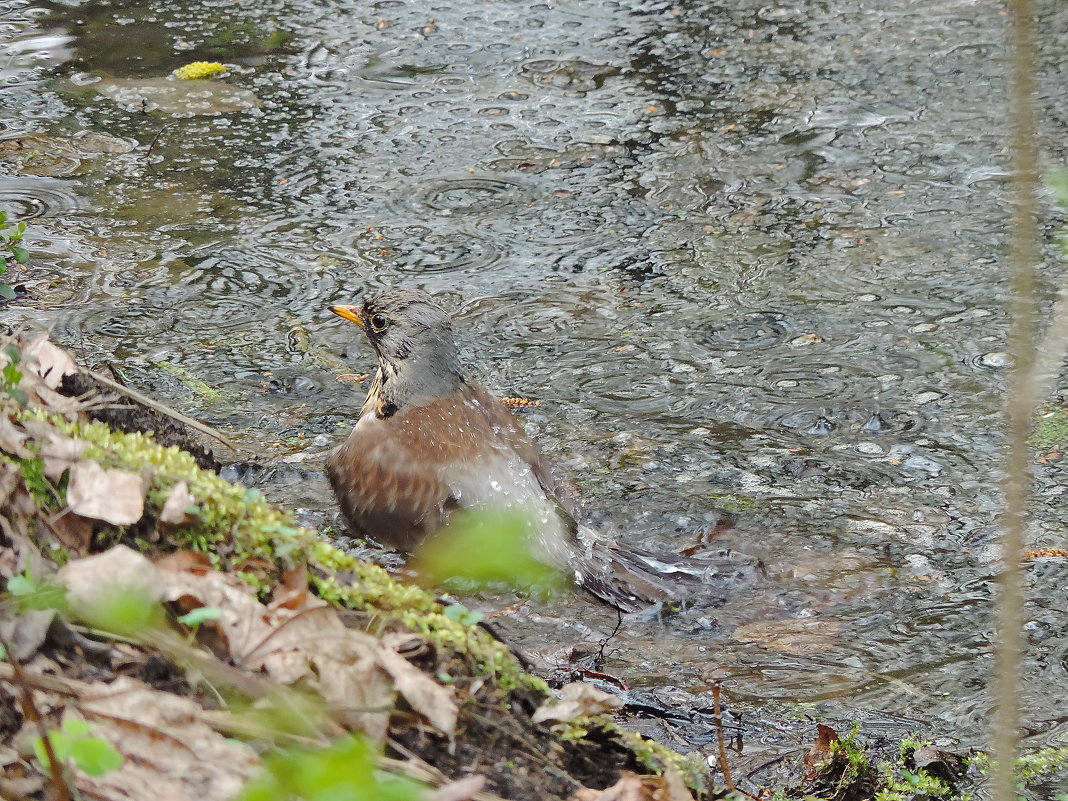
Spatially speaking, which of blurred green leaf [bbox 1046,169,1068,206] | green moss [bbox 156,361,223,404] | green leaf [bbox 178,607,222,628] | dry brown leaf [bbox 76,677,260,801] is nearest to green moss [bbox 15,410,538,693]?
green leaf [bbox 178,607,222,628]

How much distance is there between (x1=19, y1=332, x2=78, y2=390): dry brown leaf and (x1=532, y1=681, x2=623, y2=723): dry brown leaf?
1728 mm

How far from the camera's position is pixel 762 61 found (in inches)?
392

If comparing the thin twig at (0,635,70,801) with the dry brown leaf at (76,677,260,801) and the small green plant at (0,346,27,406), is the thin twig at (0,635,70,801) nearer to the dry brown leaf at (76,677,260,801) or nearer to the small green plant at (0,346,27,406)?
the dry brown leaf at (76,677,260,801)

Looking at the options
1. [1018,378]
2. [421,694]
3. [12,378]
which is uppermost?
[1018,378]

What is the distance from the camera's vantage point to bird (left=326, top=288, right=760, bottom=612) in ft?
15.9

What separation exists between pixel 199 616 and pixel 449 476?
9.23 feet

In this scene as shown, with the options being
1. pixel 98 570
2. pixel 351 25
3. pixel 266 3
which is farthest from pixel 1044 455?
pixel 266 3

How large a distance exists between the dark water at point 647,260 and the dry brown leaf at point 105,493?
208 cm

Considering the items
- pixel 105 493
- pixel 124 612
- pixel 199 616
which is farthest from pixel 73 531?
pixel 124 612

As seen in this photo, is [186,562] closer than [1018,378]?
No

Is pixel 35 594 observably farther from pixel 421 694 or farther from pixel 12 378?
pixel 421 694

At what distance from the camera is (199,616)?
7.38 ft

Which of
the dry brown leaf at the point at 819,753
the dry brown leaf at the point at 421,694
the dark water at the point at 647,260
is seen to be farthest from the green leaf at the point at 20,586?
the dark water at the point at 647,260

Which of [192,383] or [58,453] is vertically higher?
[58,453]
